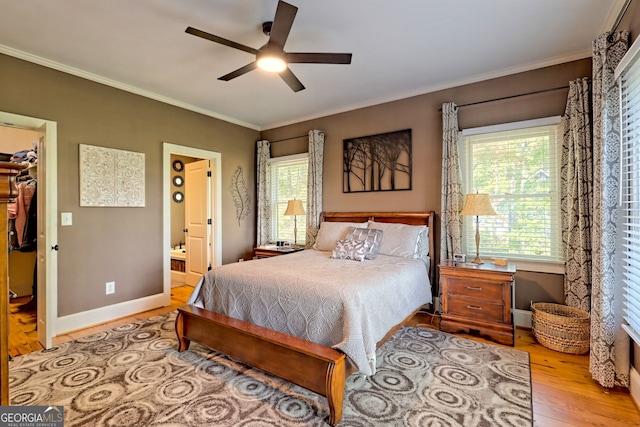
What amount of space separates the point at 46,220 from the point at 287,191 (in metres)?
3.08

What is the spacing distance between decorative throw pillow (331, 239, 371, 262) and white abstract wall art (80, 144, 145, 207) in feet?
8.44

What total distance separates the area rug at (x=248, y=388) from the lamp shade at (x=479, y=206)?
125 cm

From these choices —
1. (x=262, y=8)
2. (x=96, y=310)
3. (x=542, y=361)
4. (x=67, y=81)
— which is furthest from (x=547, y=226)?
(x=67, y=81)

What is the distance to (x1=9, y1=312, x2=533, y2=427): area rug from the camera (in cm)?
178

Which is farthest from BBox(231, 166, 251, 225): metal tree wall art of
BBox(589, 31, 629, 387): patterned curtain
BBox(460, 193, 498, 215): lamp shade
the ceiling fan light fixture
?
BBox(589, 31, 629, 387): patterned curtain

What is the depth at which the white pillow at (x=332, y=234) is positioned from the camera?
384 centimetres

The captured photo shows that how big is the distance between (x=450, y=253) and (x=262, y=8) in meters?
3.01

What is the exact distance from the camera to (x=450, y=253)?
3400mm

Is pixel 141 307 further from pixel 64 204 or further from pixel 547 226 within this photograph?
pixel 547 226

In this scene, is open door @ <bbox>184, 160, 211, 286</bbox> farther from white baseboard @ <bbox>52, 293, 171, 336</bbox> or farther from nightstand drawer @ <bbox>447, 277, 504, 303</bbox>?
nightstand drawer @ <bbox>447, 277, 504, 303</bbox>

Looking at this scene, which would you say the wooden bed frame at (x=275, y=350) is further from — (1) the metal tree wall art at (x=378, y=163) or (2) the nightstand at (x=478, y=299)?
(1) the metal tree wall art at (x=378, y=163)

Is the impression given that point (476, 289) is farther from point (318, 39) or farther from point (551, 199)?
point (318, 39)

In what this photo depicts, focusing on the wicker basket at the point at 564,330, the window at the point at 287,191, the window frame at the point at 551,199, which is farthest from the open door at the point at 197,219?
the wicker basket at the point at 564,330

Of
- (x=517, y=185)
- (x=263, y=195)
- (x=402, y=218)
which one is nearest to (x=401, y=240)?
(x=402, y=218)
